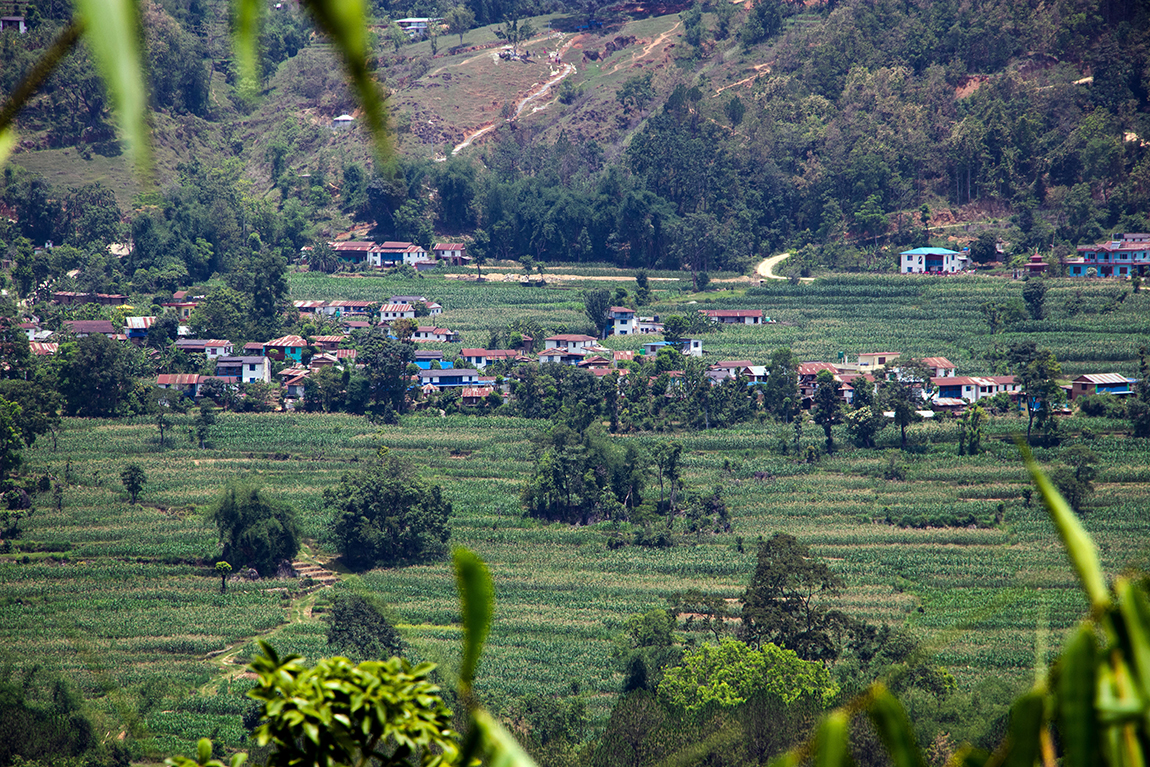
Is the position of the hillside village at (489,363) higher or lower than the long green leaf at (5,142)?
lower

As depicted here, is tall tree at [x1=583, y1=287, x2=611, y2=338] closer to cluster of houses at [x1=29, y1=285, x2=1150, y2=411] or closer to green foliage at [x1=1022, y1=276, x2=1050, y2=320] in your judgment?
cluster of houses at [x1=29, y1=285, x2=1150, y2=411]

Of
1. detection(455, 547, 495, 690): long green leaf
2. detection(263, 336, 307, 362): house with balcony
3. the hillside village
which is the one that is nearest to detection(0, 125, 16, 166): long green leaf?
detection(455, 547, 495, 690): long green leaf

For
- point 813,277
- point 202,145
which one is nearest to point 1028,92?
point 813,277

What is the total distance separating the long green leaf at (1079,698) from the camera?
96 cm

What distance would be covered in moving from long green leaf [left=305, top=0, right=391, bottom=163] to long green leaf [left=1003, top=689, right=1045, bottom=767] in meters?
0.78

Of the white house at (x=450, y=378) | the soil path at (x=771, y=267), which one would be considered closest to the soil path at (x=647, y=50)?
the soil path at (x=771, y=267)

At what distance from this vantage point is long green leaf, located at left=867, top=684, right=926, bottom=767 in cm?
100

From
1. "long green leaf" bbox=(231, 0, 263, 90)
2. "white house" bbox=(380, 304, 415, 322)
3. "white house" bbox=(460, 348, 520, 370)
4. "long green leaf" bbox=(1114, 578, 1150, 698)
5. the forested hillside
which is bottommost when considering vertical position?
"white house" bbox=(460, 348, 520, 370)

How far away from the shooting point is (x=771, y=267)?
43250mm

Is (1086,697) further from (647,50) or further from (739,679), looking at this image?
(647,50)

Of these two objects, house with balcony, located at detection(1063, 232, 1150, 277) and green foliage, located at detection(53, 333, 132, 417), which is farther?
house with balcony, located at detection(1063, 232, 1150, 277)

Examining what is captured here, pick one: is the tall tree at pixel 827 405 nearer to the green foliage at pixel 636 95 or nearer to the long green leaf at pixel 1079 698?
the long green leaf at pixel 1079 698

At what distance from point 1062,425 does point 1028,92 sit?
86.6ft

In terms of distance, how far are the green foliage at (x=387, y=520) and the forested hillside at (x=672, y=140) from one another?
67.6 feet
